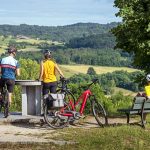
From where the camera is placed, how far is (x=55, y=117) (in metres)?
13.0

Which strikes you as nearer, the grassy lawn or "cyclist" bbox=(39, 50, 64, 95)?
the grassy lawn

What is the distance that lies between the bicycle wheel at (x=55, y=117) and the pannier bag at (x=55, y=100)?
0.19 m

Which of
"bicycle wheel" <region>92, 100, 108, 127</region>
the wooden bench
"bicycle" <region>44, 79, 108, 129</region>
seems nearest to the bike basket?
"bicycle" <region>44, 79, 108, 129</region>

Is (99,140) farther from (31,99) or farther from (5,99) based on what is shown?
(31,99)

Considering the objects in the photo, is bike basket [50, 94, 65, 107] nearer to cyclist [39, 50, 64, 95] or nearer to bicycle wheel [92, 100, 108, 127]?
Answer: cyclist [39, 50, 64, 95]

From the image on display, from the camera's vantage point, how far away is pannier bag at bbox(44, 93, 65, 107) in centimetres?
1288

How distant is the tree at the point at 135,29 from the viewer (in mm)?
19453

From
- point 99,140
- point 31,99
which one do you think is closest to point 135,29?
point 31,99

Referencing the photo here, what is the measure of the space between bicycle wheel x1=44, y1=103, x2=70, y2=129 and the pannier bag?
188 millimetres

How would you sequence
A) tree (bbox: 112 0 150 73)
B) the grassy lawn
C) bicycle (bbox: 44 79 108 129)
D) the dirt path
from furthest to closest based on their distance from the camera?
tree (bbox: 112 0 150 73) → bicycle (bbox: 44 79 108 129) → the dirt path → the grassy lawn

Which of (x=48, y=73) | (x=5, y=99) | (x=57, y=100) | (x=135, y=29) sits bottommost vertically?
(x=5, y=99)

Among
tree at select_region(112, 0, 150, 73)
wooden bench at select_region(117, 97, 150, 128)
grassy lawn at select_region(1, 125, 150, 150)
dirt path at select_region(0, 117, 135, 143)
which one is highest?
tree at select_region(112, 0, 150, 73)

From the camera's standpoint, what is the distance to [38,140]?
34.7 feet

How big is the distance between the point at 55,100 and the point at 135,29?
7.94 meters
